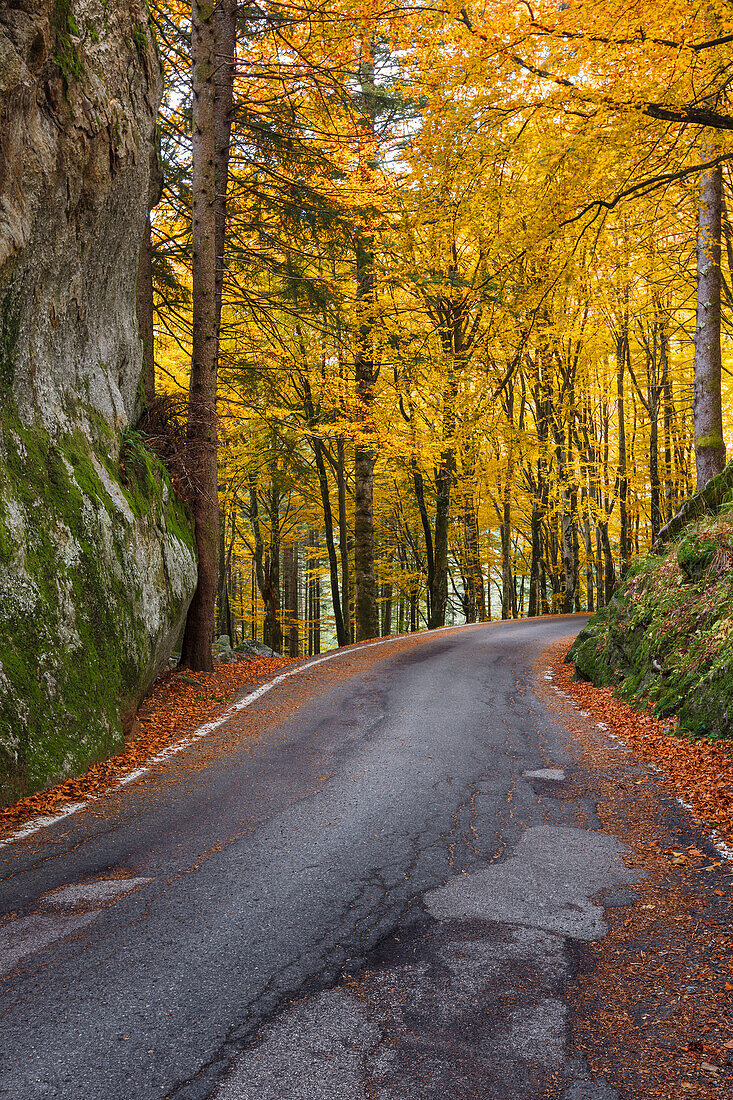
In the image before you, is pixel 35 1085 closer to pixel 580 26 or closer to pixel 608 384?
pixel 580 26

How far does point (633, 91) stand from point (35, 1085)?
900cm

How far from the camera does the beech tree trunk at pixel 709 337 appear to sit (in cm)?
1108

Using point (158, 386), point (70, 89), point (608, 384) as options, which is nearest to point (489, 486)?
point (608, 384)

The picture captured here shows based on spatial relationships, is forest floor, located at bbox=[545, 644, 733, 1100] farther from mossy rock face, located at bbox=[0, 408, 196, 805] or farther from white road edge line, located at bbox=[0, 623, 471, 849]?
mossy rock face, located at bbox=[0, 408, 196, 805]

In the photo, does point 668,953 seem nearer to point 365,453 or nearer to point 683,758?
point 683,758

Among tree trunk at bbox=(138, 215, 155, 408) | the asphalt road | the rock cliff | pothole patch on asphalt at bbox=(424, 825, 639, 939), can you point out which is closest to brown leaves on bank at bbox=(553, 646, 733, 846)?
the asphalt road

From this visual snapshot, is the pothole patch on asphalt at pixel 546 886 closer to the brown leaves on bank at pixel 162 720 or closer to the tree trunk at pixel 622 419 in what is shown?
the brown leaves on bank at pixel 162 720

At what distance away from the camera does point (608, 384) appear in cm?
Result: 2511

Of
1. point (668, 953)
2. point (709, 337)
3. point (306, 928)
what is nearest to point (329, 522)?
point (709, 337)

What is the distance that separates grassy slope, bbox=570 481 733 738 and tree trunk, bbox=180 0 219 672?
6.12 m

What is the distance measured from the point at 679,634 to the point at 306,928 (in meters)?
6.08

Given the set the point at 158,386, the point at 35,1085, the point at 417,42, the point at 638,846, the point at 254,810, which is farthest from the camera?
the point at 158,386

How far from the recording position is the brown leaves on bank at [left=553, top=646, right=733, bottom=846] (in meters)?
4.77

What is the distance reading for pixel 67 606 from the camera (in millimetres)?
5676
